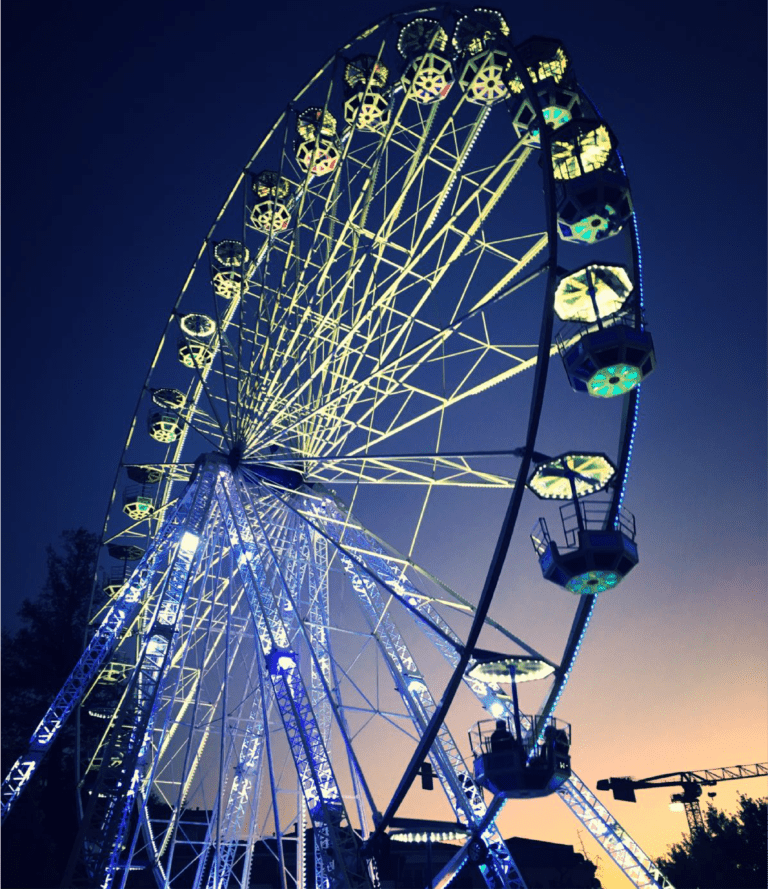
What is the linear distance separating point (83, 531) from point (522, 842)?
92.0 feet

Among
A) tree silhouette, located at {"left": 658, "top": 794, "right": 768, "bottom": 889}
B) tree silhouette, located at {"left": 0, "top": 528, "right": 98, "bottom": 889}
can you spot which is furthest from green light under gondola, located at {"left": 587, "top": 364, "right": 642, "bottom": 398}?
tree silhouette, located at {"left": 658, "top": 794, "right": 768, "bottom": 889}

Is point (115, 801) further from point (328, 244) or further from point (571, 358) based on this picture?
point (328, 244)

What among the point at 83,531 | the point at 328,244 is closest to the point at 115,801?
the point at 328,244

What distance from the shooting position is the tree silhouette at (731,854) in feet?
112

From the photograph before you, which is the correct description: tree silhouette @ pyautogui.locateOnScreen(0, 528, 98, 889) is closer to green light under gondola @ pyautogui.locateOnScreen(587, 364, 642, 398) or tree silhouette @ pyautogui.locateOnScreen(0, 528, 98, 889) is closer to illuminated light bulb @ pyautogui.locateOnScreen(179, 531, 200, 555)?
illuminated light bulb @ pyautogui.locateOnScreen(179, 531, 200, 555)

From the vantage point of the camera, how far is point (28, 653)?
25578 millimetres

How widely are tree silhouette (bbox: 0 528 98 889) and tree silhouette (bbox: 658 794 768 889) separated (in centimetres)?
2802

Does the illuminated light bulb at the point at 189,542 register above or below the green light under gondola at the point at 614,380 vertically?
below

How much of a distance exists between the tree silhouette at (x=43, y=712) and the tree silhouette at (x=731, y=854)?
28022 mm

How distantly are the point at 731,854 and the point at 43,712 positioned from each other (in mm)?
30597

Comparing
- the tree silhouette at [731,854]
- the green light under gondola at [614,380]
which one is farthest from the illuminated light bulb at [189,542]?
the tree silhouette at [731,854]

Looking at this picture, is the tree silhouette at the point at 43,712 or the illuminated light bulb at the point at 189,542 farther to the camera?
the tree silhouette at the point at 43,712

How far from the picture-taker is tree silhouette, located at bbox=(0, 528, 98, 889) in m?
20.4

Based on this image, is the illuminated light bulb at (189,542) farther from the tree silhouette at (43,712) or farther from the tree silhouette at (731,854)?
the tree silhouette at (731,854)
